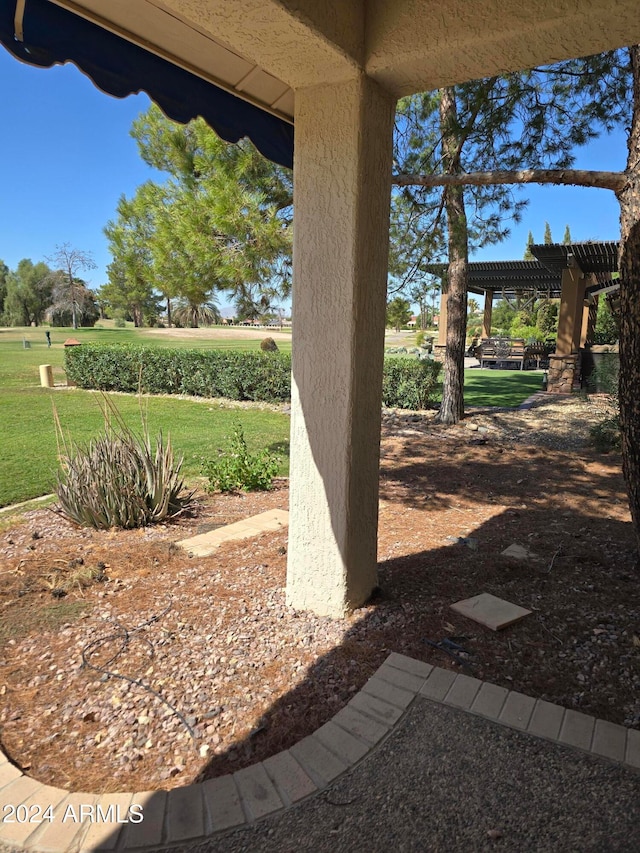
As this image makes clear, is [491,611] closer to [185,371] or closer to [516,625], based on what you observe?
[516,625]

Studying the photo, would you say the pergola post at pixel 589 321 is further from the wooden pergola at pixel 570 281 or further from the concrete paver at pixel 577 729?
the concrete paver at pixel 577 729

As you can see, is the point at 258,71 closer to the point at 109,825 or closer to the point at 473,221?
the point at 109,825

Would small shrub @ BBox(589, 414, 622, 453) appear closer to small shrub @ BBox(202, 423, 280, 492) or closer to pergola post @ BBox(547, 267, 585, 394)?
small shrub @ BBox(202, 423, 280, 492)

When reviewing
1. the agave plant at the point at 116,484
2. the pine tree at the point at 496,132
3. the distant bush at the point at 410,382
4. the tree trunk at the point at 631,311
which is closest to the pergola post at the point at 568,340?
the distant bush at the point at 410,382

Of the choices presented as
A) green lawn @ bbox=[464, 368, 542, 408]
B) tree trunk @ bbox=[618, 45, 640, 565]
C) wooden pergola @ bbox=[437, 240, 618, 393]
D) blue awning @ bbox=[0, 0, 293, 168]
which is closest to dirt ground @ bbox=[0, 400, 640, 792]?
tree trunk @ bbox=[618, 45, 640, 565]

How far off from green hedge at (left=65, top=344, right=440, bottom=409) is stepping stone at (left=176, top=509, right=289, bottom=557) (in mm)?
6262

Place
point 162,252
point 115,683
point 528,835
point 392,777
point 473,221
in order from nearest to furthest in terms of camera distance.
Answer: point 528,835
point 392,777
point 115,683
point 162,252
point 473,221

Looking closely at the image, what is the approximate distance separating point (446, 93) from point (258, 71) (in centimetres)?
460

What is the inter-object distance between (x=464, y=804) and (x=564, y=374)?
12787 millimetres


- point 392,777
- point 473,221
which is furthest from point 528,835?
point 473,221

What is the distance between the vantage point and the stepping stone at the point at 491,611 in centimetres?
231

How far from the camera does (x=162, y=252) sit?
577cm

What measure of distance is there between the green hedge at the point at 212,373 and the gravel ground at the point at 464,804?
335 inches

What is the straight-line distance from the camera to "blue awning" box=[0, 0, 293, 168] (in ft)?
6.21
